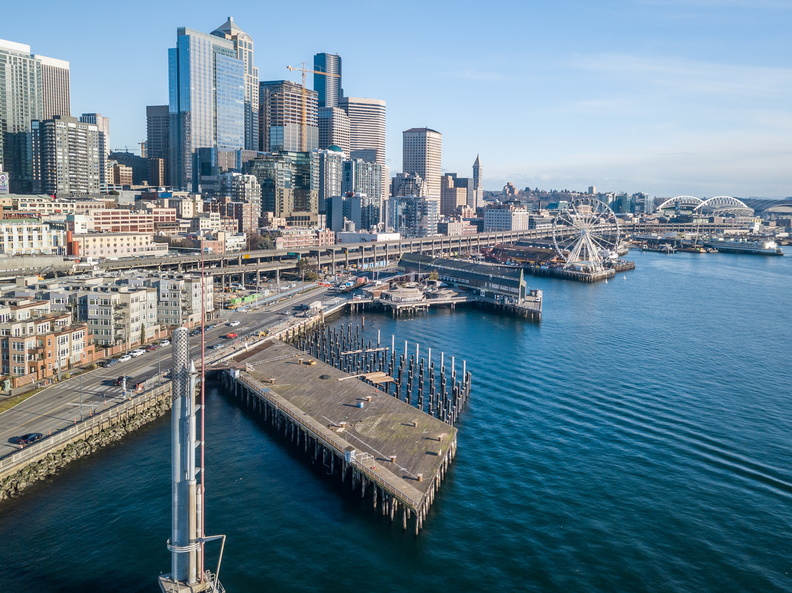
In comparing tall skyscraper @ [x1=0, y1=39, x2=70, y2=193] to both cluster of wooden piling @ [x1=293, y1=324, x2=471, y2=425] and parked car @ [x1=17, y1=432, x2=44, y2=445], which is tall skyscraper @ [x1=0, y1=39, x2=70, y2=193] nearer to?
cluster of wooden piling @ [x1=293, y1=324, x2=471, y2=425]

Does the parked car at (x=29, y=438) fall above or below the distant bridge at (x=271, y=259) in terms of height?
below

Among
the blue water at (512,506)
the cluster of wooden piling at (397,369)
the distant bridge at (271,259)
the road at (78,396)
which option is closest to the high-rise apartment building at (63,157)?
the distant bridge at (271,259)

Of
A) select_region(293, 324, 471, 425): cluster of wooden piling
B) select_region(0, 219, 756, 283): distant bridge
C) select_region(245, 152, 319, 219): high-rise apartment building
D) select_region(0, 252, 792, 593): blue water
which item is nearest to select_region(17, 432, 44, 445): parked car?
select_region(0, 252, 792, 593): blue water

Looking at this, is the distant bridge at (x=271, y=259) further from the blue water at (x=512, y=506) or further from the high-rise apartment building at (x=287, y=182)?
the blue water at (x=512, y=506)

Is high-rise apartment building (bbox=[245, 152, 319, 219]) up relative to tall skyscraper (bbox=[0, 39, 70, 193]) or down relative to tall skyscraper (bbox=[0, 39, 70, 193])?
down

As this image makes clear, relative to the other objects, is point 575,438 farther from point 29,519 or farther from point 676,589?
point 29,519
